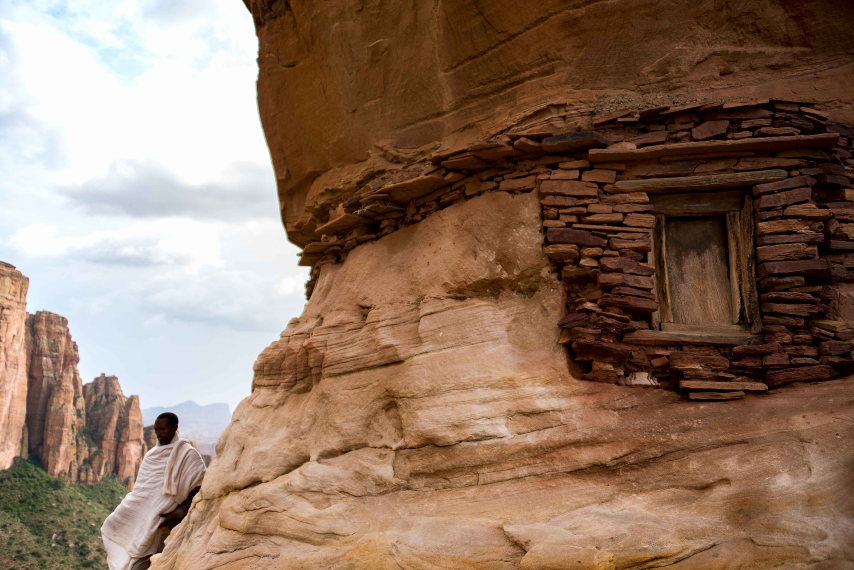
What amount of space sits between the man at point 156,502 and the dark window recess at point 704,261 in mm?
4585

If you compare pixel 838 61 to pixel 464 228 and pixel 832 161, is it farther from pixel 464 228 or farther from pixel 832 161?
pixel 464 228

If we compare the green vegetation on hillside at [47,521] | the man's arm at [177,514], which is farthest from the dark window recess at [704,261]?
the green vegetation on hillside at [47,521]

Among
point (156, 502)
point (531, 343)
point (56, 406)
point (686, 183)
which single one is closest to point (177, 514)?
point (156, 502)

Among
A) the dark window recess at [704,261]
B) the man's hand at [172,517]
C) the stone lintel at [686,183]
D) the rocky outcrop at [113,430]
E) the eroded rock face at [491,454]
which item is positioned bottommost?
the rocky outcrop at [113,430]

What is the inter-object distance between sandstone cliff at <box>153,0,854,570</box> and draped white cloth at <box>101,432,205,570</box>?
1.13 feet

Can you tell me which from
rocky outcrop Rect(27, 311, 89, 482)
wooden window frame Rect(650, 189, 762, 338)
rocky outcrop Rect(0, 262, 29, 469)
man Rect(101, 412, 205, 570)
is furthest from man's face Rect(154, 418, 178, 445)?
rocky outcrop Rect(0, 262, 29, 469)

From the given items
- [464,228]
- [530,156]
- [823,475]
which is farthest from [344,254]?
[823,475]

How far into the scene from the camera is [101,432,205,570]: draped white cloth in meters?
6.41

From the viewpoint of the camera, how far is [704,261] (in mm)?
5316

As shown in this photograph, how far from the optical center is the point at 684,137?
5105 millimetres

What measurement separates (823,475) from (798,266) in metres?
1.53

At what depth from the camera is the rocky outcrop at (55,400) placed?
45.1m

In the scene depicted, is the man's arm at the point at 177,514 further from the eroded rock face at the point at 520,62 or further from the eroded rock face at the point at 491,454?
the eroded rock face at the point at 520,62

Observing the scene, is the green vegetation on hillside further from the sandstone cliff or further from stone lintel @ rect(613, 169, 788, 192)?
stone lintel @ rect(613, 169, 788, 192)
